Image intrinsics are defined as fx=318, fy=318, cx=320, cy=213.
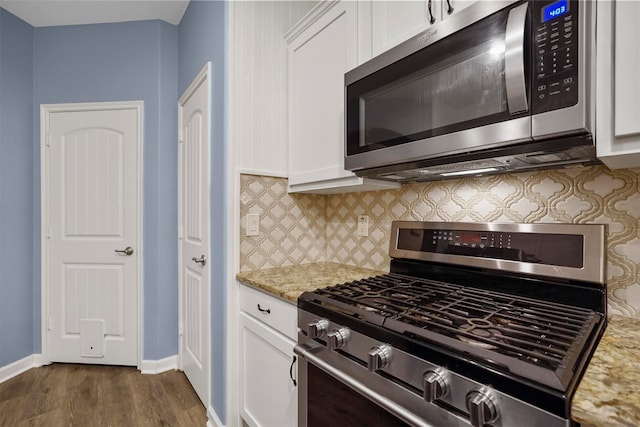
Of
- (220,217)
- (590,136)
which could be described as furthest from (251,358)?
(590,136)

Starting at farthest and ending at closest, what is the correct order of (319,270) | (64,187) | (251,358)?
(64,187) < (319,270) < (251,358)

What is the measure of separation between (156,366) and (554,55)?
2.94 meters

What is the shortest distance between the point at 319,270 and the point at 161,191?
1.55 metres

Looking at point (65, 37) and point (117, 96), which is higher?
point (65, 37)

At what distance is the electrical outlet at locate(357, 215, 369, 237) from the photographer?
175 centimetres

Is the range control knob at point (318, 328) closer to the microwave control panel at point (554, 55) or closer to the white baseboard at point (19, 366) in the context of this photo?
the microwave control panel at point (554, 55)

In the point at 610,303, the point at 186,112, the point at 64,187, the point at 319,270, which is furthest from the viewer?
the point at 64,187

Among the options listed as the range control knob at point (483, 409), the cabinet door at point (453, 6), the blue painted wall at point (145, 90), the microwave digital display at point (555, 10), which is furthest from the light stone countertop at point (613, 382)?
the blue painted wall at point (145, 90)

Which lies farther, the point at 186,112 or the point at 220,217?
the point at 186,112

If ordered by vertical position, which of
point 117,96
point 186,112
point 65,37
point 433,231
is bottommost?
point 433,231

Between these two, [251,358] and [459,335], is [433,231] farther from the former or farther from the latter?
[251,358]

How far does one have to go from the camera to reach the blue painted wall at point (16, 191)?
235 centimetres

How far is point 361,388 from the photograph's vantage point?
0.88 meters

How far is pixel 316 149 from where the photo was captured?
5.33 ft
